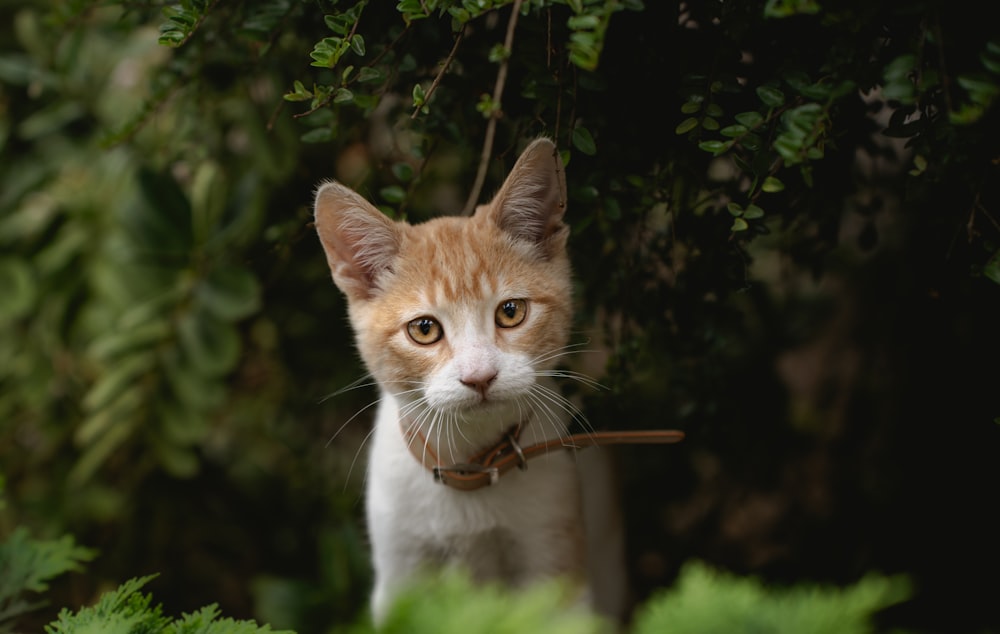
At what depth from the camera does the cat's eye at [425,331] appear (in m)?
1.58

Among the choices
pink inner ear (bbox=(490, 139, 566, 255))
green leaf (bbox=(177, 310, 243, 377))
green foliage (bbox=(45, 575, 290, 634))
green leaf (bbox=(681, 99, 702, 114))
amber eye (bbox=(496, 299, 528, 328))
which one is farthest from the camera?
green leaf (bbox=(177, 310, 243, 377))

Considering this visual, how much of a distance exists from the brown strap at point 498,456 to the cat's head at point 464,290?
Result: 9cm

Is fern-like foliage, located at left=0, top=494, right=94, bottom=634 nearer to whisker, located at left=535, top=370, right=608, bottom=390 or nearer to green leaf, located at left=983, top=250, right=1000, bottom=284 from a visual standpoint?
whisker, located at left=535, top=370, right=608, bottom=390

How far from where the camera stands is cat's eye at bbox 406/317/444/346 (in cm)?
158

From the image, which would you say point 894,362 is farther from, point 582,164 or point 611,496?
point 582,164

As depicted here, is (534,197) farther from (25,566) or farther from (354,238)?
(25,566)

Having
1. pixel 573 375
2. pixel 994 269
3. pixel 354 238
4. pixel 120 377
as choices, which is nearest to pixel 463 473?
pixel 573 375

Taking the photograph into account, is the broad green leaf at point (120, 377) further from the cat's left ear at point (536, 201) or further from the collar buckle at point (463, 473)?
the cat's left ear at point (536, 201)

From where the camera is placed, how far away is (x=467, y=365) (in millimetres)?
1449

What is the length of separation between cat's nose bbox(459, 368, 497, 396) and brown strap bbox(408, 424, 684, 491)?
0.25m

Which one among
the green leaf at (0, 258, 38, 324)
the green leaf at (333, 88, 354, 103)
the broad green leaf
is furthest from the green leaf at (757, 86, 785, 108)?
the green leaf at (0, 258, 38, 324)

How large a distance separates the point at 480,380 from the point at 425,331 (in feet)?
0.69

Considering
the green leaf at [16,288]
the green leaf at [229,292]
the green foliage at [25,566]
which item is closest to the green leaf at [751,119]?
the green leaf at [229,292]

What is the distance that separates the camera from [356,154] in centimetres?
260
